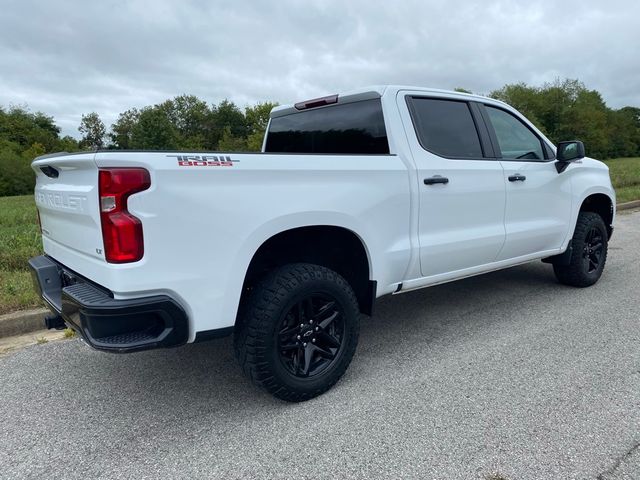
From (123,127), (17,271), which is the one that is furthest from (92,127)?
(17,271)

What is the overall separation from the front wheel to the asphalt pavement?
176 millimetres

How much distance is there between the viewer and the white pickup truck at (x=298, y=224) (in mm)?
2252

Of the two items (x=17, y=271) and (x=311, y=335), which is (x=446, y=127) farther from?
(x=17, y=271)

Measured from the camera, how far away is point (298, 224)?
2707 millimetres

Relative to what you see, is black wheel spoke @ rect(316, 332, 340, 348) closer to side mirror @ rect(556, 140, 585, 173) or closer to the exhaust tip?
the exhaust tip

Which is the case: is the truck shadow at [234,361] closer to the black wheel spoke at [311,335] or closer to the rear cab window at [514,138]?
the black wheel spoke at [311,335]

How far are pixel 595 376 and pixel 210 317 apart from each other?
7.97 ft

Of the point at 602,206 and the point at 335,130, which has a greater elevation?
the point at 335,130

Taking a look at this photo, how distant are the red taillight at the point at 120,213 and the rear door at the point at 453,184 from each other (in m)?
1.87

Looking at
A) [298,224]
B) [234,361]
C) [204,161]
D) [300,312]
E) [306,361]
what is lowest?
[234,361]

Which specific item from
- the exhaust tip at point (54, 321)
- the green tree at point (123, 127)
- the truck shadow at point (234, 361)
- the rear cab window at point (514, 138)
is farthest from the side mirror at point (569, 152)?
the green tree at point (123, 127)

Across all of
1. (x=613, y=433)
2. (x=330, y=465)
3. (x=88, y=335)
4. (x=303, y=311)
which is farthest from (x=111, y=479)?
(x=613, y=433)

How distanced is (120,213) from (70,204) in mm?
537

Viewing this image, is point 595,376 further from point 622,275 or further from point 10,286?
point 10,286
